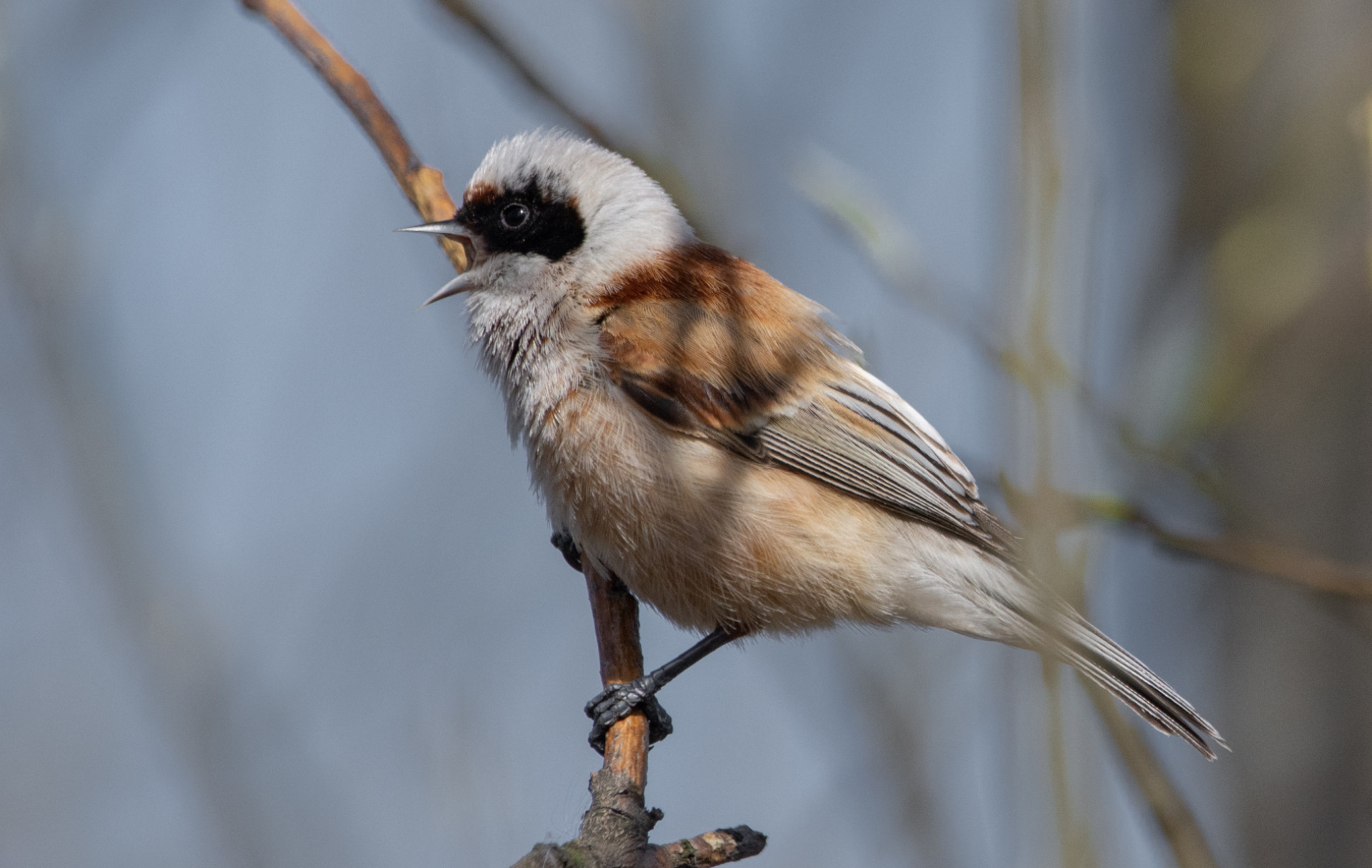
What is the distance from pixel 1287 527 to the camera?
5.81 m

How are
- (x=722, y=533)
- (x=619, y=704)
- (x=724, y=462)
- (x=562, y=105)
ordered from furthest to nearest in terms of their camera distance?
(x=724, y=462), (x=722, y=533), (x=562, y=105), (x=619, y=704)

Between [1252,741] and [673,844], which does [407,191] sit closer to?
[673,844]

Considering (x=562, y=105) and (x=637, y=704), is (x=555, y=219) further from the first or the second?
(x=637, y=704)

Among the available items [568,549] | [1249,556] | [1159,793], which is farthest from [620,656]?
[1249,556]

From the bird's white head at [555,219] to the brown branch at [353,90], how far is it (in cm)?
18

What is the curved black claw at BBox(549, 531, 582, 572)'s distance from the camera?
12.3ft

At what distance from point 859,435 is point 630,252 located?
917 millimetres

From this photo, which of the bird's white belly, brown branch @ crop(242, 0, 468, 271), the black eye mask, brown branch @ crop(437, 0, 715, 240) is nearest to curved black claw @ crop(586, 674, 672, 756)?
the bird's white belly

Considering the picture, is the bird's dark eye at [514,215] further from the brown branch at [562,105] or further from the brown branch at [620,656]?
the brown branch at [620,656]

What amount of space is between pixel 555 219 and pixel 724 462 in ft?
3.25

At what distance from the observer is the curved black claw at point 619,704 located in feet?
10.4

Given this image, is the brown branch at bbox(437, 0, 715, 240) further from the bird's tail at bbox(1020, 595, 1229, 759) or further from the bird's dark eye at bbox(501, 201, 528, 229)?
the bird's tail at bbox(1020, 595, 1229, 759)

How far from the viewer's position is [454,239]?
3.78m

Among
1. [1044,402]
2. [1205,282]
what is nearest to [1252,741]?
[1205,282]
